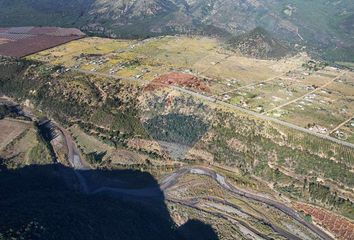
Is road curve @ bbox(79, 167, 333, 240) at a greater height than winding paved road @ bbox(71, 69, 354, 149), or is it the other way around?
winding paved road @ bbox(71, 69, 354, 149)

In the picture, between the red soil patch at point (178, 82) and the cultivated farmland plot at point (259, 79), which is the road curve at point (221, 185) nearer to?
the cultivated farmland plot at point (259, 79)

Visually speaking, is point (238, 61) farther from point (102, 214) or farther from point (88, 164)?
point (102, 214)

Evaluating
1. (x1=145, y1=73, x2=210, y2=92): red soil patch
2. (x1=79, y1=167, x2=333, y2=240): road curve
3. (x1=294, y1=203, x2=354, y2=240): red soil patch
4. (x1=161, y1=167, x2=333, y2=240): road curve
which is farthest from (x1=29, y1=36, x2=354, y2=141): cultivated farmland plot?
(x1=79, y1=167, x2=333, y2=240): road curve

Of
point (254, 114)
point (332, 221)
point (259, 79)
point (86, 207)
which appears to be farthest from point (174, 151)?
point (259, 79)

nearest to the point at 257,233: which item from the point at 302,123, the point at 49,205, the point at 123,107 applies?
the point at 302,123

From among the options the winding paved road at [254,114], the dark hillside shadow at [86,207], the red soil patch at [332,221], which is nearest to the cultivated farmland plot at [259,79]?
the winding paved road at [254,114]

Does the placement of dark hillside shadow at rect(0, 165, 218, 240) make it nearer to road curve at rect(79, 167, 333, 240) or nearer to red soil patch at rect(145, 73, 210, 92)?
road curve at rect(79, 167, 333, 240)

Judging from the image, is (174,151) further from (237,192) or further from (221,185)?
(237,192)
